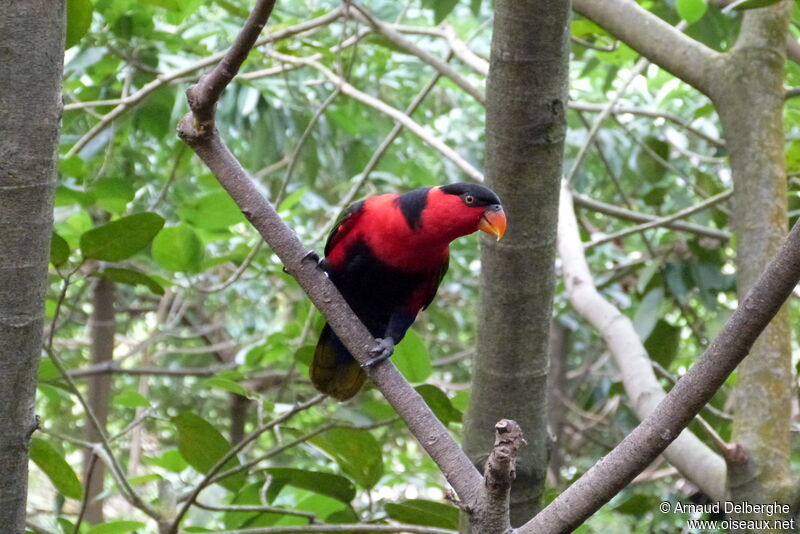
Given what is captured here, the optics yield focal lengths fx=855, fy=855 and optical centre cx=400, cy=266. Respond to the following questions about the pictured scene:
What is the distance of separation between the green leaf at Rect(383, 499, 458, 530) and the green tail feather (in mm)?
311

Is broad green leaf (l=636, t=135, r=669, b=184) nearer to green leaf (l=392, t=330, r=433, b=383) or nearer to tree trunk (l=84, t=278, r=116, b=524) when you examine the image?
green leaf (l=392, t=330, r=433, b=383)

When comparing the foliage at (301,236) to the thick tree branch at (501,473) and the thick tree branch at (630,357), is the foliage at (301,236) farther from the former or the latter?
the thick tree branch at (501,473)

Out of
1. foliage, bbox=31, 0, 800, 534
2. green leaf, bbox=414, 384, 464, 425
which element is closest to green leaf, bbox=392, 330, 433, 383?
foliage, bbox=31, 0, 800, 534

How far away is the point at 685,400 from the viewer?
3.39 feet

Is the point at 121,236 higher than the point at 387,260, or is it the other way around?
the point at 387,260

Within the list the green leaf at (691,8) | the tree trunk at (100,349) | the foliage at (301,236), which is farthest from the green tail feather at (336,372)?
the tree trunk at (100,349)

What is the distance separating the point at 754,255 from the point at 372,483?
966mm

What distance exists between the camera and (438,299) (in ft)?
15.2

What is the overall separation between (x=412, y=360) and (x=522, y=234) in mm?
543

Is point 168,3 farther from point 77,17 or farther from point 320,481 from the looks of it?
point 320,481

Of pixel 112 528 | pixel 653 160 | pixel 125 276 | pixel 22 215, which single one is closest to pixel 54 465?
pixel 112 528

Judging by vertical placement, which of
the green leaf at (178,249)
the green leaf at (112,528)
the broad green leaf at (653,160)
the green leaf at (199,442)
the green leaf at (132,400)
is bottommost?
the green leaf at (112,528)

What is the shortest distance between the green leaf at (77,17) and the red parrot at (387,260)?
30.8 inches

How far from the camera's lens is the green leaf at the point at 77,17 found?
1690 mm
